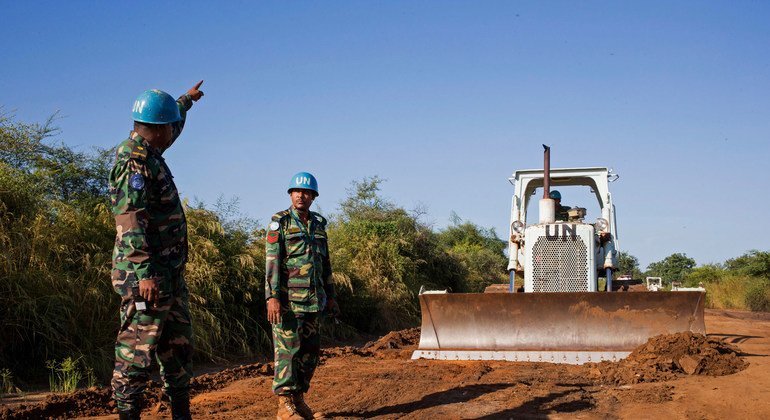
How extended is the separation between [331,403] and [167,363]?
1.90 metres

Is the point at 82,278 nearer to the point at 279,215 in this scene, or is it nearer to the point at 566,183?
the point at 279,215

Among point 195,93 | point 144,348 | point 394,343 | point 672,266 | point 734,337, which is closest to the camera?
point 144,348

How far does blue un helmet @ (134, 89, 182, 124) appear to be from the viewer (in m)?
4.13

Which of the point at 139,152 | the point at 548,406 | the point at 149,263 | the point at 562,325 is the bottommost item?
the point at 548,406

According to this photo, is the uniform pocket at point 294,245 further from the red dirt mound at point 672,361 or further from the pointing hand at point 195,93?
the red dirt mound at point 672,361

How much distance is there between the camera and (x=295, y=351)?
5059 millimetres

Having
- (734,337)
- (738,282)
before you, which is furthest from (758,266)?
(734,337)

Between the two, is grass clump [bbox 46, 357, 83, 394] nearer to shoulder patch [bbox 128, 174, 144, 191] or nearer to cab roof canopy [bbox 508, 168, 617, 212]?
shoulder patch [bbox 128, 174, 144, 191]

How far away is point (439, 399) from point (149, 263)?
282 centimetres

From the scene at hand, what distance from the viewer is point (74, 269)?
25.7ft

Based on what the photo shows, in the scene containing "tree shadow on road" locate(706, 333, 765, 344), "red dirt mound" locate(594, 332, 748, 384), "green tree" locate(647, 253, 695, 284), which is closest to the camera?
"red dirt mound" locate(594, 332, 748, 384)

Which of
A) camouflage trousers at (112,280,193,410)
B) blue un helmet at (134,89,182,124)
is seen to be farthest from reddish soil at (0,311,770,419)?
blue un helmet at (134,89,182,124)

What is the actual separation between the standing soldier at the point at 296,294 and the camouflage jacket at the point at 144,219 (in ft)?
3.36

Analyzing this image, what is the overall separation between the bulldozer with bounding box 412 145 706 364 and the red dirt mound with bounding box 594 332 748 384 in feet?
1.38
